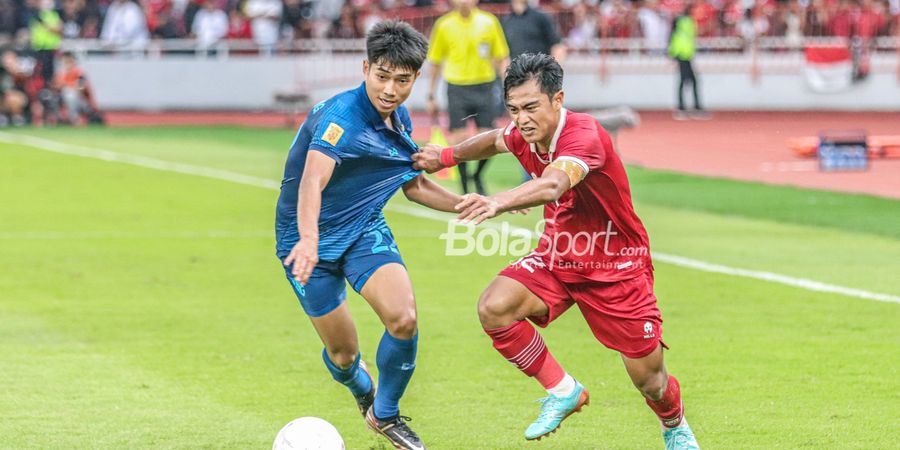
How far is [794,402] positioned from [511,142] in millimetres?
2214

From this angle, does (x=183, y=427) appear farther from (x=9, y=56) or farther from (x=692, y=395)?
(x=9, y=56)

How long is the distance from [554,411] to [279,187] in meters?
11.9

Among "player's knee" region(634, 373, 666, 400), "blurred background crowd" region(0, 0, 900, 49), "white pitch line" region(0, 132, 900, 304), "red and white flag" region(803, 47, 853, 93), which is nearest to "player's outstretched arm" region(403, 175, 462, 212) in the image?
"player's knee" region(634, 373, 666, 400)

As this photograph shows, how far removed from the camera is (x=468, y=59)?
16.9 m

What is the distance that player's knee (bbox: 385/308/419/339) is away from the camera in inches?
261

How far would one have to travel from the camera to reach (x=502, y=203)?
237 inches

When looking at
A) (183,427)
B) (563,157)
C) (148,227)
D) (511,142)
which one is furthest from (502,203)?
(148,227)

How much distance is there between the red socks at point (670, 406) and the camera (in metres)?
6.50

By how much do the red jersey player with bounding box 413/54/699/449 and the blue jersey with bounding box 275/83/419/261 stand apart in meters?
0.63

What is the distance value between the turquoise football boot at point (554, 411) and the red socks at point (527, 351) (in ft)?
0.29

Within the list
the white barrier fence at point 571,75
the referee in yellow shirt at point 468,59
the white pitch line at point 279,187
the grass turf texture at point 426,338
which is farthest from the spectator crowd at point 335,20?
the grass turf texture at point 426,338

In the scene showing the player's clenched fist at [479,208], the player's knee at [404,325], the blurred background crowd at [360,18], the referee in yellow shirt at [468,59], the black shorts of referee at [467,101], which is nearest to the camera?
the player's clenched fist at [479,208]

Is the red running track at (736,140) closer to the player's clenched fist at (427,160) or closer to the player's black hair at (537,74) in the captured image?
the player's clenched fist at (427,160)

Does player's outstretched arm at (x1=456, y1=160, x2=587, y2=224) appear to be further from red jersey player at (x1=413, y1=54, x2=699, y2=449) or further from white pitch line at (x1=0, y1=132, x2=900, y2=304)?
white pitch line at (x1=0, y1=132, x2=900, y2=304)
